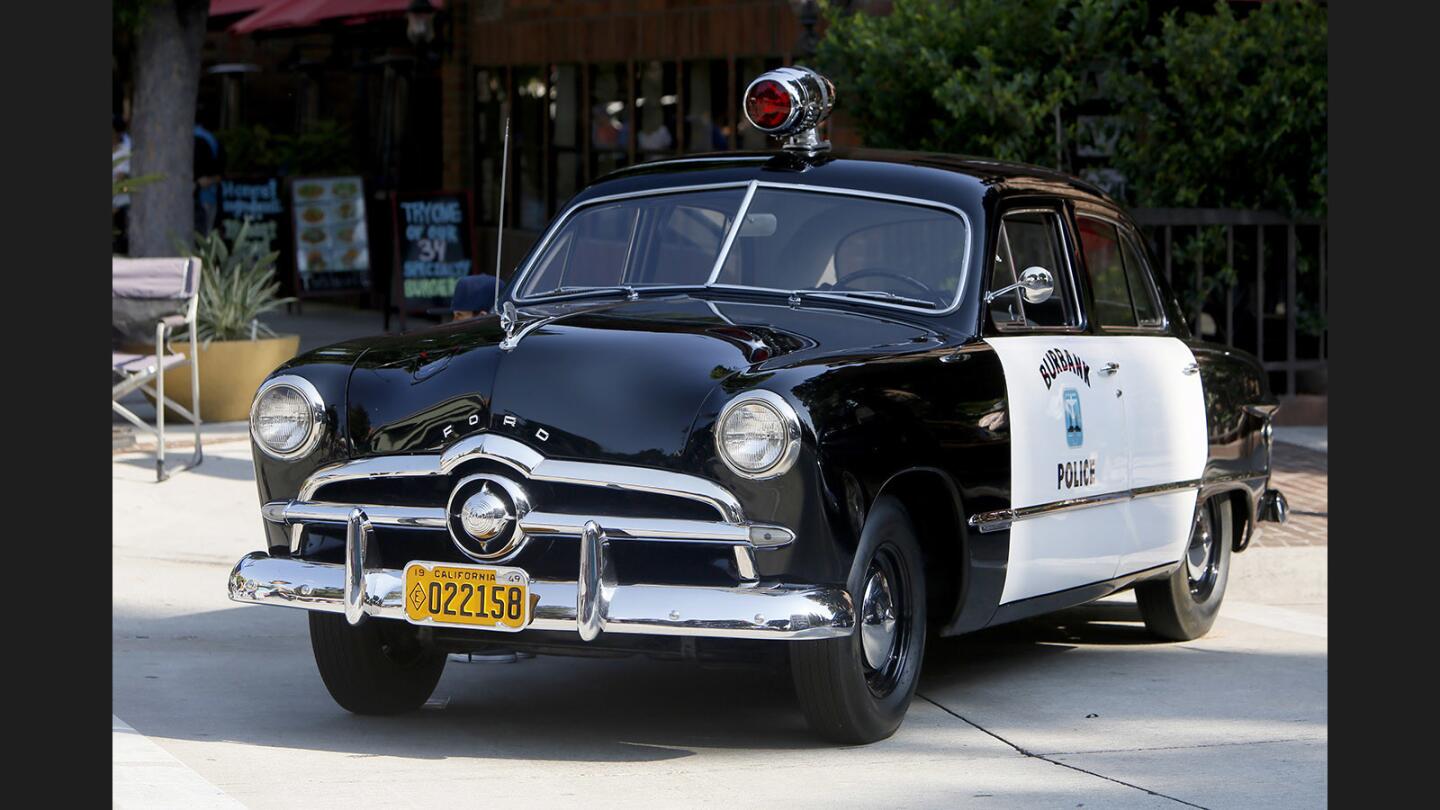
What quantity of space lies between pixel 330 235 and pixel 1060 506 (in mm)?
14053

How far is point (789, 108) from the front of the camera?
22.1 feet

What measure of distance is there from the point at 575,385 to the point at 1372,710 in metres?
2.42

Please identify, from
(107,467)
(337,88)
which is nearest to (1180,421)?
(107,467)

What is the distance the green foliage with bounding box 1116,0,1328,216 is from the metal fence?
0.20 metres

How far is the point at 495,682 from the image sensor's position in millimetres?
6746

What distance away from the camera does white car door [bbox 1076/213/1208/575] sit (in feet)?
22.9

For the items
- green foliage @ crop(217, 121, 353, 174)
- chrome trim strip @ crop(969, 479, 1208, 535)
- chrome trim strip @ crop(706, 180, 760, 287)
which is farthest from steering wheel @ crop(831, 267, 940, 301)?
green foliage @ crop(217, 121, 353, 174)

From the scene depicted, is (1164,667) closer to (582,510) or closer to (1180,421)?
(1180,421)

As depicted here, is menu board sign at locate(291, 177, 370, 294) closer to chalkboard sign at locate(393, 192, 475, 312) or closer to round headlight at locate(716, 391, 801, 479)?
chalkboard sign at locate(393, 192, 475, 312)

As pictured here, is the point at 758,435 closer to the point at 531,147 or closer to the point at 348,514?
the point at 348,514

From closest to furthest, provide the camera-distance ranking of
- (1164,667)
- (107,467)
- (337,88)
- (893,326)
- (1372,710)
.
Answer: (107,467)
(1372,710)
(893,326)
(1164,667)
(337,88)

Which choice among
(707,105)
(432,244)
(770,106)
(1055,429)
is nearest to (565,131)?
(707,105)

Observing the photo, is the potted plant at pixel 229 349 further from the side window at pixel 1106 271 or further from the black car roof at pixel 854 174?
the side window at pixel 1106 271

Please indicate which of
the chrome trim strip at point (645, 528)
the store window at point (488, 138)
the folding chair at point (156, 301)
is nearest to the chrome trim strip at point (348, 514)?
the chrome trim strip at point (645, 528)
